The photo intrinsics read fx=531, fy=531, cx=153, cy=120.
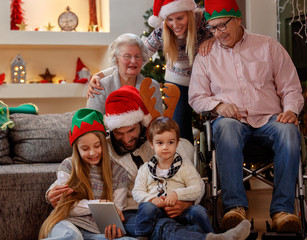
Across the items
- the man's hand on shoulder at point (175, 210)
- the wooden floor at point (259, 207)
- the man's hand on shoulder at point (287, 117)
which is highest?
the man's hand on shoulder at point (287, 117)

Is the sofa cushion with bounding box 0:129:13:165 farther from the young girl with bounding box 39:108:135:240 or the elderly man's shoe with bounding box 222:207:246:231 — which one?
the elderly man's shoe with bounding box 222:207:246:231

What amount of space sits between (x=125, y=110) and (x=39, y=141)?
0.97 meters

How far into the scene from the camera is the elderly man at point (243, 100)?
264 centimetres

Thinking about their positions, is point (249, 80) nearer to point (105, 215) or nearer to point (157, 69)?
point (105, 215)

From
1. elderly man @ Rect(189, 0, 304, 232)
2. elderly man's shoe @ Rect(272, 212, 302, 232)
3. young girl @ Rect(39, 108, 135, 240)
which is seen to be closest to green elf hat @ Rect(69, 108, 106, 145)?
young girl @ Rect(39, 108, 135, 240)

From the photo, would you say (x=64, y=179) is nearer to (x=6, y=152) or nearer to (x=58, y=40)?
(x=6, y=152)

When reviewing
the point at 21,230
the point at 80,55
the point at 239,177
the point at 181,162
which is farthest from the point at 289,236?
the point at 80,55

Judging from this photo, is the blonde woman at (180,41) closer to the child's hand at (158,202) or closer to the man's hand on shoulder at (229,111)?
the man's hand on shoulder at (229,111)

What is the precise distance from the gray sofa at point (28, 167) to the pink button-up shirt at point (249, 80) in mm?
964

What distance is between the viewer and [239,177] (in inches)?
105

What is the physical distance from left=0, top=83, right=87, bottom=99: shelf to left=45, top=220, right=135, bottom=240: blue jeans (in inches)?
142

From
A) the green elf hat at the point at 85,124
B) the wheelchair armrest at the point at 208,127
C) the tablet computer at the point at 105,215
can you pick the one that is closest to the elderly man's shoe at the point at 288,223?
the wheelchair armrest at the point at 208,127

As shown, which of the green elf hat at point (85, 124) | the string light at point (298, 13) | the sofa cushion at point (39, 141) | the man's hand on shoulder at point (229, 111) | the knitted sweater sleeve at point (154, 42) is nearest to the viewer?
the green elf hat at point (85, 124)

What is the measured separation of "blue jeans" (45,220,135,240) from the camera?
Answer: 7.72ft
